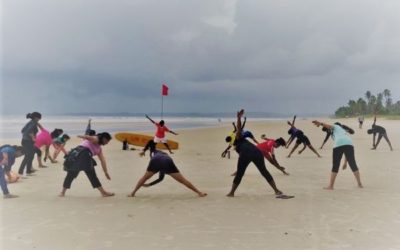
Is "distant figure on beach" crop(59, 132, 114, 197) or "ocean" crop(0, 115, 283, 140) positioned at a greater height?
"distant figure on beach" crop(59, 132, 114, 197)

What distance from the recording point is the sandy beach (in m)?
5.63

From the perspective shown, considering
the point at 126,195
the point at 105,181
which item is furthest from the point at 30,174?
the point at 126,195

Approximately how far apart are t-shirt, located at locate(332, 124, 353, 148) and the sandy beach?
44.5 inches

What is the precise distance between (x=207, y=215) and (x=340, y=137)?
4.33 m

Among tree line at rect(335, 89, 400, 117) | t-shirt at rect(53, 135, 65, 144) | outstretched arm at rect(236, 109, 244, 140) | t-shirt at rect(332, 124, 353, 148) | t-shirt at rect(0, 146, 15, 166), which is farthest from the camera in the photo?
tree line at rect(335, 89, 400, 117)

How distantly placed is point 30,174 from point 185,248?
793cm

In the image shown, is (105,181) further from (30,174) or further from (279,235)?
(279,235)

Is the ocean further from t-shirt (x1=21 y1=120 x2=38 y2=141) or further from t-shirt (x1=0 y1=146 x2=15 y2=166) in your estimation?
t-shirt (x1=0 y1=146 x2=15 y2=166)

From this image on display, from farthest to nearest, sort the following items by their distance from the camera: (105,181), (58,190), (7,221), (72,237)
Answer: (105,181), (58,190), (7,221), (72,237)

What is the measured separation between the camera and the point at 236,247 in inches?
212

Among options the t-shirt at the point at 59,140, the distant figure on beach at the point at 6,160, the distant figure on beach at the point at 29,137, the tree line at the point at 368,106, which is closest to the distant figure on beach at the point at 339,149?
the distant figure on beach at the point at 6,160

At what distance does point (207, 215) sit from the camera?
707 cm

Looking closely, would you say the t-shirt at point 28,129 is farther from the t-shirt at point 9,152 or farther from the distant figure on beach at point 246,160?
the distant figure on beach at point 246,160

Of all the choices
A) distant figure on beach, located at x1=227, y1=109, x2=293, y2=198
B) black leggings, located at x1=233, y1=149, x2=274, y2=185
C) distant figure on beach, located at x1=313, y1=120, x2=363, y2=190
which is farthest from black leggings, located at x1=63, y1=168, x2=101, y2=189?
distant figure on beach, located at x1=313, y1=120, x2=363, y2=190
